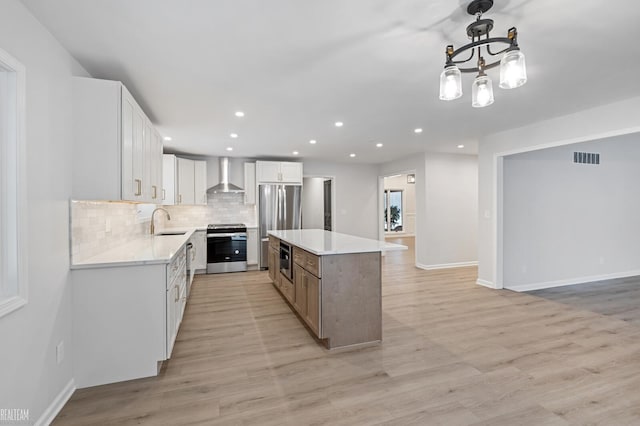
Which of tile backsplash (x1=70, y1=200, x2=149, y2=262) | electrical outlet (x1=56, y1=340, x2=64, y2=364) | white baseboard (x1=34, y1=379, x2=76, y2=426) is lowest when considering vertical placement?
white baseboard (x1=34, y1=379, x2=76, y2=426)

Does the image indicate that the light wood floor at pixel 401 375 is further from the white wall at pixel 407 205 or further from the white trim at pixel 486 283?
the white wall at pixel 407 205

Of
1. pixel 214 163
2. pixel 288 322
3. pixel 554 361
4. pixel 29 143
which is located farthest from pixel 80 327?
pixel 214 163

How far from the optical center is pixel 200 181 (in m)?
6.19

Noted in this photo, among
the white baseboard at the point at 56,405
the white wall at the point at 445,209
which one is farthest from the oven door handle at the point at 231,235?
the white baseboard at the point at 56,405

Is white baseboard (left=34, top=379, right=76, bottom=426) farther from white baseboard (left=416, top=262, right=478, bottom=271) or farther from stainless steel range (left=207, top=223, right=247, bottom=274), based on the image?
white baseboard (left=416, top=262, right=478, bottom=271)

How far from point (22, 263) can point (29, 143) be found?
670 mm

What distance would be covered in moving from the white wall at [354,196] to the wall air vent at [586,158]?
4017 millimetres

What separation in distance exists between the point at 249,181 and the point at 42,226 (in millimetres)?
4736

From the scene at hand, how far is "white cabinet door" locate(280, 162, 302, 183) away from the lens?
21.4ft

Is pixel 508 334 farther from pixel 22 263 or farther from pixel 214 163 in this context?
pixel 214 163

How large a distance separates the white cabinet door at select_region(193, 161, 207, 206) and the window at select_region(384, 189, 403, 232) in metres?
8.31

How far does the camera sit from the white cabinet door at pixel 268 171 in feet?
20.9

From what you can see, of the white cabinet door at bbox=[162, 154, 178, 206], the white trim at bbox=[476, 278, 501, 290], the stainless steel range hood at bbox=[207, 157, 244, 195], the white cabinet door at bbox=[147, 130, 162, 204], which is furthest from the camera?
the stainless steel range hood at bbox=[207, 157, 244, 195]

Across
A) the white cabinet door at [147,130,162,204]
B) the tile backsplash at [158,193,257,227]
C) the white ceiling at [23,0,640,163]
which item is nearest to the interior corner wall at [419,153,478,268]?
the white ceiling at [23,0,640,163]
